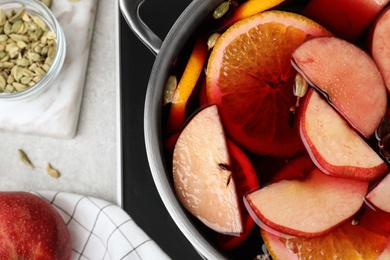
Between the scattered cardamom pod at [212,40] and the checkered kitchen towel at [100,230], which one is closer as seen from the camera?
the scattered cardamom pod at [212,40]

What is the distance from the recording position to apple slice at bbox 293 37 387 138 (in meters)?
0.82

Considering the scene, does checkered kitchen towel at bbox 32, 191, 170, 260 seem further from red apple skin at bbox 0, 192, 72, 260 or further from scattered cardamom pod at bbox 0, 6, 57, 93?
scattered cardamom pod at bbox 0, 6, 57, 93

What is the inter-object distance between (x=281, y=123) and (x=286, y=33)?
0.12m

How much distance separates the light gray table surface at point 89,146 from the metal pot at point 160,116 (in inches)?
9.9

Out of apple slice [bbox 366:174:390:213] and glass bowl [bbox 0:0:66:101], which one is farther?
glass bowl [bbox 0:0:66:101]

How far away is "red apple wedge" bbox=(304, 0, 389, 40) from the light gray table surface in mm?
364

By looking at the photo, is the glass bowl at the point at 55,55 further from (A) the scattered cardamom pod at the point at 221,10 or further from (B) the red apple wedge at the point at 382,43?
(B) the red apple wedge at the point at 382,43

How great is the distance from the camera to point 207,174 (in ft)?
2.73

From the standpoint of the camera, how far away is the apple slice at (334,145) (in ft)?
2.66

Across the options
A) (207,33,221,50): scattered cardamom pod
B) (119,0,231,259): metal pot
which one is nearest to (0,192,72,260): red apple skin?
(119,0,231,259): metal pot

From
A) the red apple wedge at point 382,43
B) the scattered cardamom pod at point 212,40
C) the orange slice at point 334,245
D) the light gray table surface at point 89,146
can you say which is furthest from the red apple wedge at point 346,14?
the light gray table surface at point 89,146

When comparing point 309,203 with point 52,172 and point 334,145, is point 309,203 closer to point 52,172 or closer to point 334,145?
point 334,145

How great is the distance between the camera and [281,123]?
0.85m

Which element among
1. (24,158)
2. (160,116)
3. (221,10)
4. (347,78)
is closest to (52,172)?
(24,158)
